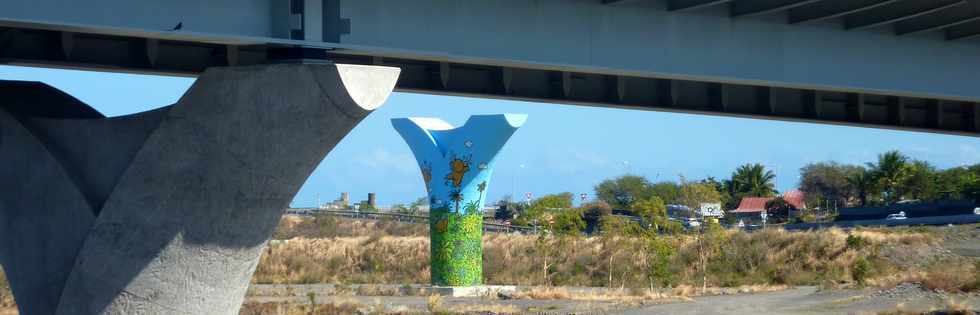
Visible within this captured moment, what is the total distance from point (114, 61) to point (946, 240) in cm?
4311

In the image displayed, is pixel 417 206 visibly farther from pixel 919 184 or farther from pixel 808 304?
pixel 808 304

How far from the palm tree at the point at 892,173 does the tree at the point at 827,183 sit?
12.8 metres

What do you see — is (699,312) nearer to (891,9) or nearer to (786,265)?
(891,9)

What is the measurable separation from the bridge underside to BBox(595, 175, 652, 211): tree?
111 m

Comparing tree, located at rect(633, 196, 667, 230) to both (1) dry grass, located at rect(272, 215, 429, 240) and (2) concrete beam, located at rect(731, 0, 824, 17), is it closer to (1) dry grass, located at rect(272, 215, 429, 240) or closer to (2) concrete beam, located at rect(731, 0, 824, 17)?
(2) concrete beam, located at rect(731, 0, 824, 17)

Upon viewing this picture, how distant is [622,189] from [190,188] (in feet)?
425

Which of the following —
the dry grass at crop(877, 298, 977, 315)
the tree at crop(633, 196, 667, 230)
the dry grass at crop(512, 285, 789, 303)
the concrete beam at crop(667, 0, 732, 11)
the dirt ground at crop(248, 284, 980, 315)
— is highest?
the concrete beam at crop(667, 0, 732, 11)

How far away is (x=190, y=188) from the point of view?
590 inches

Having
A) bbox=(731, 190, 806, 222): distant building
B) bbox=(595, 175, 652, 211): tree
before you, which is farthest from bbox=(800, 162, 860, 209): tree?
bbox=(595, 175, 652, 211): tree

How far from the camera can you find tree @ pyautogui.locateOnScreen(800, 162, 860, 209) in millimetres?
121562

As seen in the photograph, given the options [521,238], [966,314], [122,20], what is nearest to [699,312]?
[966,314]

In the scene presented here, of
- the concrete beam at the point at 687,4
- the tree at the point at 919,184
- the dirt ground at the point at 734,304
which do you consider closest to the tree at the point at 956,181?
the tree at the point at 919,184

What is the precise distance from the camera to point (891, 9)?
18688 mm

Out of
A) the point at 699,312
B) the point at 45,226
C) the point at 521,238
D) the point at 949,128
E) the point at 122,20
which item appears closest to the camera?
the point at 122,20
